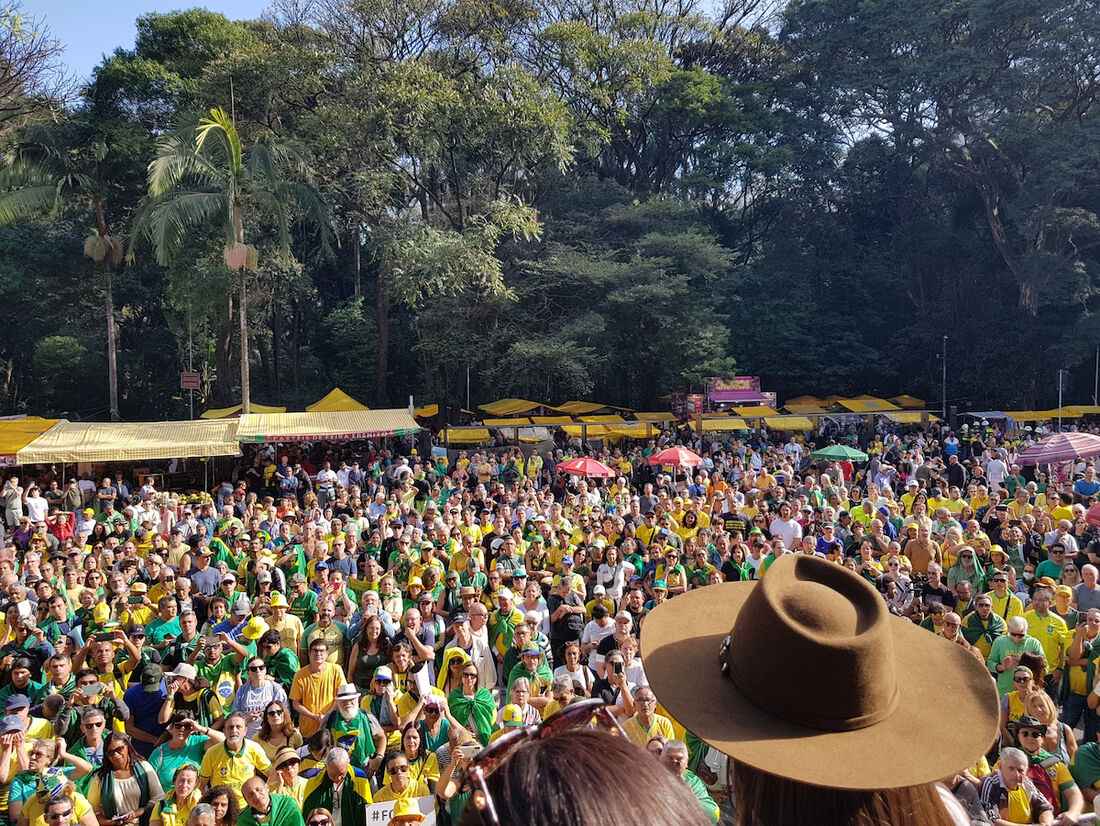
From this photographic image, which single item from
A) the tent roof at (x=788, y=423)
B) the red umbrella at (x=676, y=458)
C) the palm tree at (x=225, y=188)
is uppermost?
the palm tree at (x=225, y=188)

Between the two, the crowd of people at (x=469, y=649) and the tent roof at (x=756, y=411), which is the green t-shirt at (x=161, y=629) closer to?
the crowd of people at (x=469, y=649)

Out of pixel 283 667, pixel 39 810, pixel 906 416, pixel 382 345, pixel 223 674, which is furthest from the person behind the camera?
pixel 382 345

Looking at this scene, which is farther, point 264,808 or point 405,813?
point 405,813

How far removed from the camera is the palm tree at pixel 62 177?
80.5ft

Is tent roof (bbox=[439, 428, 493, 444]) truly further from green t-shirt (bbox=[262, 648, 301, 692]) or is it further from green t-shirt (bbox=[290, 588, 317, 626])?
green t-shirt (bbox=[262, 648, 301, 692])

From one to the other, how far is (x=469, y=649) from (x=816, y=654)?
6.11 m

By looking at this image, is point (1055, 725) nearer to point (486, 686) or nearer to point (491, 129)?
point (486, 686)

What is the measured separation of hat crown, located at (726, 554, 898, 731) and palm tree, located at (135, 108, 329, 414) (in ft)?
63.9

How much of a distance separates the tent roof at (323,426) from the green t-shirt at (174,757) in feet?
44.2

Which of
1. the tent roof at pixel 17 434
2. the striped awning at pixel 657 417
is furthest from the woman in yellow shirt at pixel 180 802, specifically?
the striped awning at pixel 657 417

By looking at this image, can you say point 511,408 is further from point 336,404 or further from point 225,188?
point 225,188

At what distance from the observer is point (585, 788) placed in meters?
0.98

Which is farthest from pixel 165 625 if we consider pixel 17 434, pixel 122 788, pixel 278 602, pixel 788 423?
pixel 788 423

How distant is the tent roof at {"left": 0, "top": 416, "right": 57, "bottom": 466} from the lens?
16.1 meters
